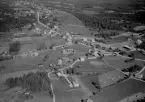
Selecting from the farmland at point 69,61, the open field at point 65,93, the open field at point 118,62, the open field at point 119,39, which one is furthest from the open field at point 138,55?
the open field at point 65,93

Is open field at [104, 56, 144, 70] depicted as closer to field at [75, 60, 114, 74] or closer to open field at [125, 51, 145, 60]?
field at [75, 60, 114, 74]

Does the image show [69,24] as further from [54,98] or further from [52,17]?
[54,98]

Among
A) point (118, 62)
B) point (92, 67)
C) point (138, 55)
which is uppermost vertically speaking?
point (138, 55)

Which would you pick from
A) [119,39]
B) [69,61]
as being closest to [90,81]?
[69,61]

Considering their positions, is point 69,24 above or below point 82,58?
above

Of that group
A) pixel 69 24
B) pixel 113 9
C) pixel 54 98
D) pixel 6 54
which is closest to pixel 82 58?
pixel 54 98

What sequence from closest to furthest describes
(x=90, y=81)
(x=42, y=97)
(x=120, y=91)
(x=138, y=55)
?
(x=42, y=97) → (x=120, y=91) → (x=90, y=81) → (x=138, y=55)

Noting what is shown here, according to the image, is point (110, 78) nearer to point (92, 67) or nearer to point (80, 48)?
point (92, 67)

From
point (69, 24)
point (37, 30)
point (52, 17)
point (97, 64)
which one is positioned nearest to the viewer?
point (97, 64)
